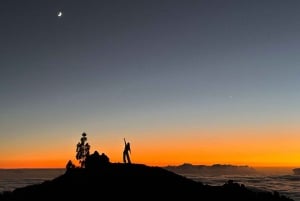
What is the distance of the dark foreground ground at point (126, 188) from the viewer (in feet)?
160

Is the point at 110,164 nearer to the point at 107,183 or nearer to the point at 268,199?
the point at 107,183

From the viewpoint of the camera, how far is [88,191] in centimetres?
4891

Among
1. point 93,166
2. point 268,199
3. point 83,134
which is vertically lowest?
point 268,199

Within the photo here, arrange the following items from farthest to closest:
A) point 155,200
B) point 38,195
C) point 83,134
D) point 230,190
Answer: point 83,134
point 230,190
point 38,195
point 155,200

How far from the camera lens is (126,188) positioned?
164 feet

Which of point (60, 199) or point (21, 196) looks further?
point (21, 196)

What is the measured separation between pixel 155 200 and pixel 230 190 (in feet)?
42.1

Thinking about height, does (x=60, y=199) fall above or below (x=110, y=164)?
below

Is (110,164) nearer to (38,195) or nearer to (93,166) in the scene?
(93,166)

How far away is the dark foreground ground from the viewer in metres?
48.7

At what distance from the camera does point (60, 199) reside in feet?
159

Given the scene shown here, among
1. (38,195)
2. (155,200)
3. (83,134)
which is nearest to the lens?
(155,200)

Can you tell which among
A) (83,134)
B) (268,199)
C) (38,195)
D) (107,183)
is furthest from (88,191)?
(83,134)

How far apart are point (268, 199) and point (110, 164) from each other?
852 inches
